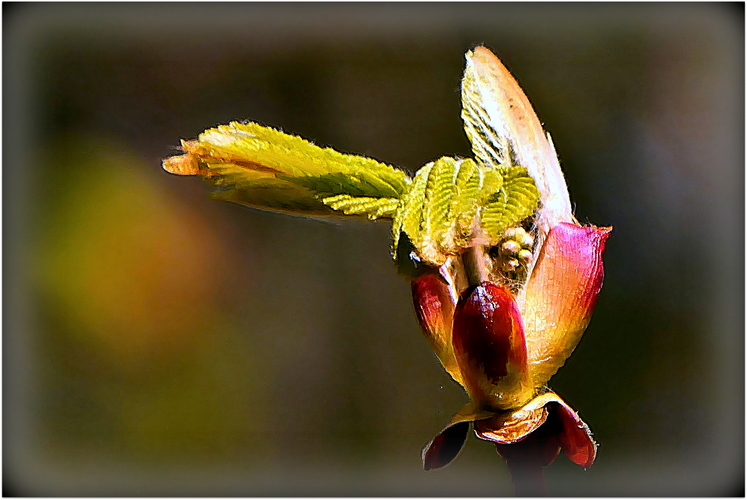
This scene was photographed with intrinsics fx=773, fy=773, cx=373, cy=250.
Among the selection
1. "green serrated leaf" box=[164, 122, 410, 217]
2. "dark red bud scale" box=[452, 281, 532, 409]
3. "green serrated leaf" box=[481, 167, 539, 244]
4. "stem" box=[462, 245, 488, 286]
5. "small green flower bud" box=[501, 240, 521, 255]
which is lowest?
"dark red bud scale" box=[452, 281, 532, 409]

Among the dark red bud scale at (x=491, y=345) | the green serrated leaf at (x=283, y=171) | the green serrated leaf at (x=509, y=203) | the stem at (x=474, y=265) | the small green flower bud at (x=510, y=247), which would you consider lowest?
the dark red bud scale at (x=491, y=345)

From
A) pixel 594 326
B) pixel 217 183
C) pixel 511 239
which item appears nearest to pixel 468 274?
pixel 511 239

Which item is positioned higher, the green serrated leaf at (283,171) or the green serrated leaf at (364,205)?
the green serrated leaf at (283,171)

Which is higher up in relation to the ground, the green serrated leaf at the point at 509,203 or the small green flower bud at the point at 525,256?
the green serrated leaf at the point at 509,203

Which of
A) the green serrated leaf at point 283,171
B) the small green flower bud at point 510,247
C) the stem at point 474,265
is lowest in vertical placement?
the stem at point 474,265

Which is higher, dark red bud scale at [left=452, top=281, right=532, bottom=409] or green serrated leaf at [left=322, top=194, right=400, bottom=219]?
green serrated leaf at [left=322, top=194, right=400, bottom=219]

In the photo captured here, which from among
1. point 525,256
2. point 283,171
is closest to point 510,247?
point 525,256

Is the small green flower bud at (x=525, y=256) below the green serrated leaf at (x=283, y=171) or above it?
below

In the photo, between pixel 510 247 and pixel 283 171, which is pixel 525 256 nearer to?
pixel 510 247

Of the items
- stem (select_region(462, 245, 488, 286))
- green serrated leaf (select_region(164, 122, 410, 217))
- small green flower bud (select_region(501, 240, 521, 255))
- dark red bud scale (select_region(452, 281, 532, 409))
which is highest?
green serrated leaf (select_region(164, 122, 410, 217))

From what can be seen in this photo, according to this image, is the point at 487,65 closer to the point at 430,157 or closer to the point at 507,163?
the point at 507,163

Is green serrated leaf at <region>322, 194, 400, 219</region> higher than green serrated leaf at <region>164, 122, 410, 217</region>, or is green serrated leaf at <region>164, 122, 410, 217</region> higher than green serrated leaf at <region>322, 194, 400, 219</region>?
green serrated leaf at <region>164, 122, 410, 217</region>
